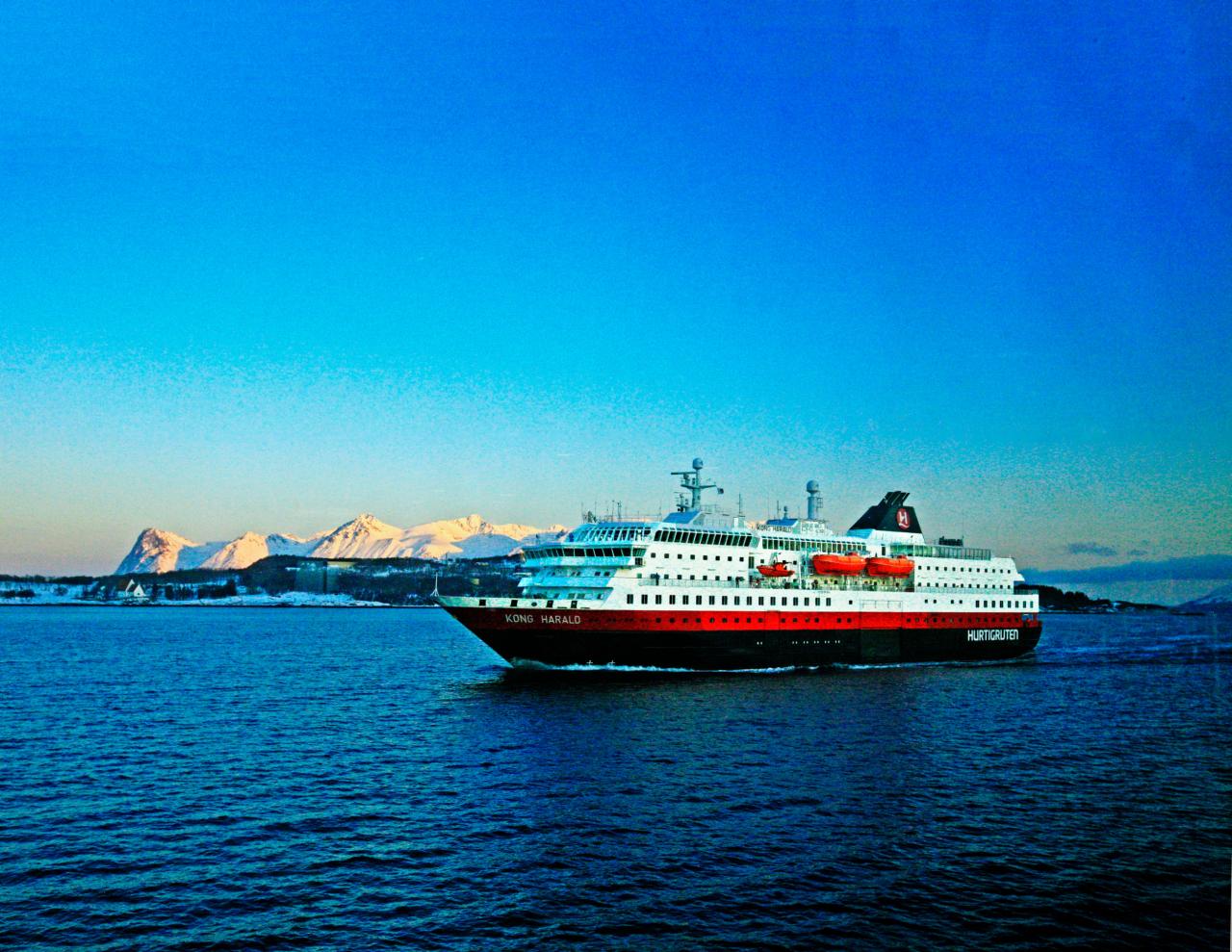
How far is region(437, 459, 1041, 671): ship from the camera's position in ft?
172

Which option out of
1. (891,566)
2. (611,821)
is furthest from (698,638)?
(611,821)

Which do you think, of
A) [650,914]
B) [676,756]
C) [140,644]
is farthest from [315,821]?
[140,644]

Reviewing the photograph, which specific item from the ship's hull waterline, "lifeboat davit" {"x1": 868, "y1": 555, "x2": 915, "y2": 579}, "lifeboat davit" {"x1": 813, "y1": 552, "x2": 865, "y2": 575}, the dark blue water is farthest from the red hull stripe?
the dark blue water

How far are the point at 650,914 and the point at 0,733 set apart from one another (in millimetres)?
32887

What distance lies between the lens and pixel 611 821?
938 inches

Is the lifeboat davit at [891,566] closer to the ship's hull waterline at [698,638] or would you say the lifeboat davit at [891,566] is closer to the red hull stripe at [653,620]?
the ship's hull waterline at [698,638]

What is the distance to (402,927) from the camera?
1711 cm

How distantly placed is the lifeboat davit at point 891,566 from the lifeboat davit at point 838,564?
1.18 m

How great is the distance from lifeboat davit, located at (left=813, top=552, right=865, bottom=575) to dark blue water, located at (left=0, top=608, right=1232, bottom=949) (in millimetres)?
17843

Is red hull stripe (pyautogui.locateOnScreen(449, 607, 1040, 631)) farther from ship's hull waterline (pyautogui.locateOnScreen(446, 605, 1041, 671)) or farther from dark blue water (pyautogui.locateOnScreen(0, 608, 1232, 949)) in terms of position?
dark blue water (pyautogui.locateOnScreen(0, 608, 1232, 949))

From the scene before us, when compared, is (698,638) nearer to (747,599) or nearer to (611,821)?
(747,599)

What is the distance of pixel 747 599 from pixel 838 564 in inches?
414

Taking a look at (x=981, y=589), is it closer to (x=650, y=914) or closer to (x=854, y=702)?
(x=854, y=702)

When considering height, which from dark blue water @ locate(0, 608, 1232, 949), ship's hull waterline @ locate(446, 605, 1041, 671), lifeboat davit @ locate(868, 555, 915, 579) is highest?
lifeboat davit @ locate(868, 555, 915, 579)
